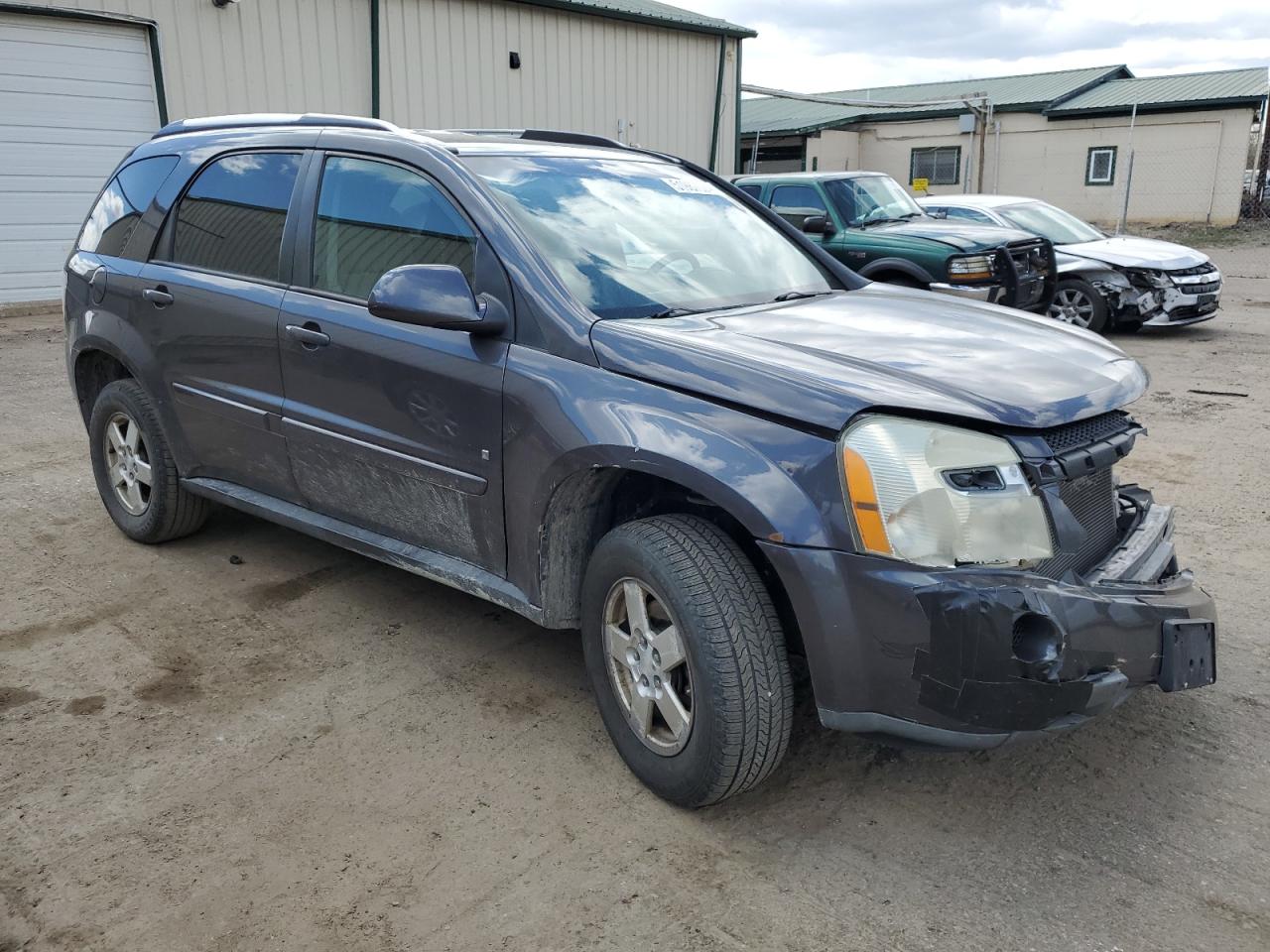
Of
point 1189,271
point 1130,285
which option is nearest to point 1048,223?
point 1130,285

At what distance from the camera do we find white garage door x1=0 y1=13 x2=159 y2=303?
12.3 m

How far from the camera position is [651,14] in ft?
57.7

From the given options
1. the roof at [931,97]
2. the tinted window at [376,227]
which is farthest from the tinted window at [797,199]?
the roof at [931,97]

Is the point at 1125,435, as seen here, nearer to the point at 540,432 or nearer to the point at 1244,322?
the point at 540,432

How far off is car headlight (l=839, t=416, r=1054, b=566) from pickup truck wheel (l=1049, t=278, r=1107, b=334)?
30.1ft

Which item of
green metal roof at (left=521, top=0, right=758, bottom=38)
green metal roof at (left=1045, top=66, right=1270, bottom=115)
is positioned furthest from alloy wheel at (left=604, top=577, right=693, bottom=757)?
green metal roof at (left=1045, top=66, right=1270, bottom=115)

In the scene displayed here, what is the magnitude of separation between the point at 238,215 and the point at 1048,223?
1030 cm

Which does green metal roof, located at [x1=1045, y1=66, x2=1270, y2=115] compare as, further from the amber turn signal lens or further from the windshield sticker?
the amber turn signal lens

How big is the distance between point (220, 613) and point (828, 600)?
8.90ft

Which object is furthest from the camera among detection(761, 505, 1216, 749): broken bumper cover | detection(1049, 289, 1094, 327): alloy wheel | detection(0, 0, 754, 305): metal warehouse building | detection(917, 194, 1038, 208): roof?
Result: detection(0, 0, 754, 305): metal warehouse building

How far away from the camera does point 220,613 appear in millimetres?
4250

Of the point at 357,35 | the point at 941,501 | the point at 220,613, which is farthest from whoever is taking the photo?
the point at 357,35

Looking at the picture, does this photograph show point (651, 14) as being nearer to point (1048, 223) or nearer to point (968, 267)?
point (1048, 223)

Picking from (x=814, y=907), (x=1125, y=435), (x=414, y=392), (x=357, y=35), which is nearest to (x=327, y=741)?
(x=414, y=392)
